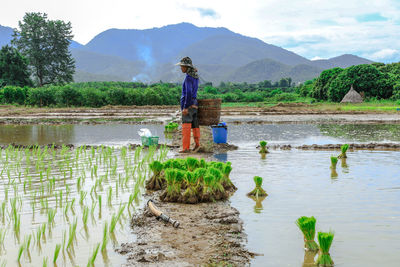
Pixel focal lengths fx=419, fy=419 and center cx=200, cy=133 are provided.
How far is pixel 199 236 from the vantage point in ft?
13.4

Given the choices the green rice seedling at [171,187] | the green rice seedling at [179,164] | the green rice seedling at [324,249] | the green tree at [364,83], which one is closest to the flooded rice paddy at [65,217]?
the green rice seedling at [171,187]

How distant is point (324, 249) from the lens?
3.42 m

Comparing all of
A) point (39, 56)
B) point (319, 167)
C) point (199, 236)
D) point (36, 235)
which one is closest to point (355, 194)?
point (319, 167)

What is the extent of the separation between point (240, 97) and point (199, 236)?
4378 cm

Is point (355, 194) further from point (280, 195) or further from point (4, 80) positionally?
point (4, 80)

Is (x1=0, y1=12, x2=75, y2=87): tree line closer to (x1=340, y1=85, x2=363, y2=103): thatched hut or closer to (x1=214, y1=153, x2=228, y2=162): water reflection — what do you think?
(x1=340, y1=85, x2=363, y2=103): thatched hut

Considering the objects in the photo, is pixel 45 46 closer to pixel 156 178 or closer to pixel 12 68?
pixel 12 68

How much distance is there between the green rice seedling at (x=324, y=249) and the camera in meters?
3.37

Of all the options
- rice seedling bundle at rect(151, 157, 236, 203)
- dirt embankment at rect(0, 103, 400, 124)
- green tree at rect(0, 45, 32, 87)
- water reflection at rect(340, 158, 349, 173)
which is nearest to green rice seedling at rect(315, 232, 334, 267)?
rice seedling bundle at rect(151, 157, 236, 203)

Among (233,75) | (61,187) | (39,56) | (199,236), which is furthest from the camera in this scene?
(233,75)

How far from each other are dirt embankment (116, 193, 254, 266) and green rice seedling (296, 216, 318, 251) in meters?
0.53

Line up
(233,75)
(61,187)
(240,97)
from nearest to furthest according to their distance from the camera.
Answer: (61,187), (240,97), (233,75)

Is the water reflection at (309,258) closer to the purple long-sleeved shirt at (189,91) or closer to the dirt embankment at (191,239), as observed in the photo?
the dirt embankment at (191,239)

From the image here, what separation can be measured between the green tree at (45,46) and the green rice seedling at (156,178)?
5195cm
